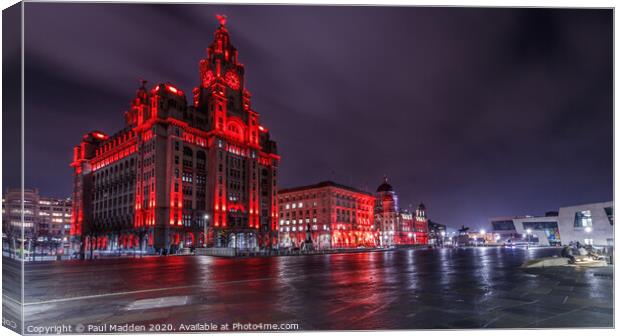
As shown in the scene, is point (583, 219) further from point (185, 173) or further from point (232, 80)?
point (232, 80)

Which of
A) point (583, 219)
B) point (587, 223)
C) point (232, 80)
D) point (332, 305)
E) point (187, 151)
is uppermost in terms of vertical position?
point (232, 80)

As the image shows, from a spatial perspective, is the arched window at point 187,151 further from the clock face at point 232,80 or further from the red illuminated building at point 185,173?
the clock face at point 232,80

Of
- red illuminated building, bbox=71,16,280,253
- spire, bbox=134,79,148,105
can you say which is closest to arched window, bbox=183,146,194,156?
red illuminated building, bbox=71,16,280,253

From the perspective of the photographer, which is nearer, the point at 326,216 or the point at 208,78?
the point at 208,78

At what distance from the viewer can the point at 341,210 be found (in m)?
A: 158

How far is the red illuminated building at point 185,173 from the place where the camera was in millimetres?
98812

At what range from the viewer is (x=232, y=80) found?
122 meters

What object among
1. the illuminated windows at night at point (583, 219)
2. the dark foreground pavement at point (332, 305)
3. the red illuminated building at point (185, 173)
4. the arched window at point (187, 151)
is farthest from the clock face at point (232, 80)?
the dark foreground pavement at point (332, 305)

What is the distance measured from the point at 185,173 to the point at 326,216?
64.2m

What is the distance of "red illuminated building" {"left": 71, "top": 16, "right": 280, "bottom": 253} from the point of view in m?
98.8

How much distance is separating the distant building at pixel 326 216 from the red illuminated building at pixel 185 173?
26922mm

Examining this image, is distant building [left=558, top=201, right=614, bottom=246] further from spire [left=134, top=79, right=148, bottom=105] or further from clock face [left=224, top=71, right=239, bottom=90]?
spire [left=134, top=79, right=148, bottom=105]

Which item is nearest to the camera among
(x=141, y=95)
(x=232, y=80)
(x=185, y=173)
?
(x=185, y=173)

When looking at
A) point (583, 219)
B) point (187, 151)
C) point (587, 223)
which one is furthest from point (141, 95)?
point (587, 223)
